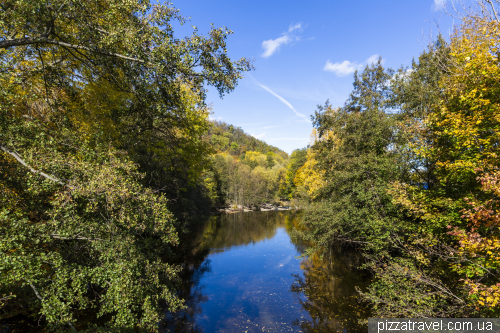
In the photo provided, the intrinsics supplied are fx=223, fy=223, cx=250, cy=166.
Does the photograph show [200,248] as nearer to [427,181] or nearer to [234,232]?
[234,232]

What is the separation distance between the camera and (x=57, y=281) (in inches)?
196

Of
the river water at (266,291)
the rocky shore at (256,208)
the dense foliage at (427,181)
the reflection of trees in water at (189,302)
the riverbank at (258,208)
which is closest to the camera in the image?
the dense foliage at (427,181)

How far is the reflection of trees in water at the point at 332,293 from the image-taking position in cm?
1022

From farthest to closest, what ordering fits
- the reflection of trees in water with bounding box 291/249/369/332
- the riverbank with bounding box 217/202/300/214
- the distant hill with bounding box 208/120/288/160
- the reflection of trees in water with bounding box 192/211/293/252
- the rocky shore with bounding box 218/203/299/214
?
1. the distant hill with bounding box 208/120/288/160
2. the rocky shore with bounding box 218/203/299/214
3. the riverbank with bounding box 217/202/300/214
4. the reflection of trees in water with bounding box 192/211/293/252
5. the reflection of trees in water with bounding box 291/249/369/332

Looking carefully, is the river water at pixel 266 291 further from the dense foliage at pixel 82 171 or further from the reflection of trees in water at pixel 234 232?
the dense foliage at pixel 82 171

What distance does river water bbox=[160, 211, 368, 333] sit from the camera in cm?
1038

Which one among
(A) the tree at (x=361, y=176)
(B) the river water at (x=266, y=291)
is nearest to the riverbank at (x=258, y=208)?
(B) the river water at (x=266, y=291)

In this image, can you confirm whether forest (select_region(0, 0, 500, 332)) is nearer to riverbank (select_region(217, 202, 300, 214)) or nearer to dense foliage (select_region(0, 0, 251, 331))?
dense foliage (select_region(0, 0, 251, 331))

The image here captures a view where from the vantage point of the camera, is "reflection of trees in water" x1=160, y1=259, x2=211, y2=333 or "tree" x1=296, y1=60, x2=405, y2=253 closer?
"reflection of trees in water" x1=160, y1=259, x2=211, y2=333

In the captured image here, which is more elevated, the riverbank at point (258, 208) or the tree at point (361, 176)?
the tree at point (361, 176)

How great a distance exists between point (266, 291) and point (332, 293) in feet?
12.7

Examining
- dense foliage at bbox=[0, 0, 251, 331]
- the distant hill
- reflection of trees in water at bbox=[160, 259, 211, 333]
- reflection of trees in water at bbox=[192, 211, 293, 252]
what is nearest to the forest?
dense foliage at bbox=[0, 0, 251, 331]

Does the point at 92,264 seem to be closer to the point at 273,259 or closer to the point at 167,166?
the point at 167,166

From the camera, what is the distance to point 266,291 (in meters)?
13.8
